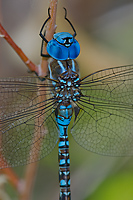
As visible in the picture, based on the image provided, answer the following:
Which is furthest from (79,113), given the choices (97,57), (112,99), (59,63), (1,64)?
(1,64)

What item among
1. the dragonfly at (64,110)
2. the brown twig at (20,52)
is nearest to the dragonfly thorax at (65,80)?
the dragonfly at (64,110)

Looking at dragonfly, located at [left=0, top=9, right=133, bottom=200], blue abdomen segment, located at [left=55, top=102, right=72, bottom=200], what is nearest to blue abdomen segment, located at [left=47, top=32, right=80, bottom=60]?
dragonfly, located at [left=0, top=9, right=133, bottom=200]

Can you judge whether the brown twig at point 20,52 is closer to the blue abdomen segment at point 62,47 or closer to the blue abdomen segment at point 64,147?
the blue abdomen segment at point 62,47

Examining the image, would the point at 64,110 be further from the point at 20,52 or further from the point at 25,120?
the point at 20,52

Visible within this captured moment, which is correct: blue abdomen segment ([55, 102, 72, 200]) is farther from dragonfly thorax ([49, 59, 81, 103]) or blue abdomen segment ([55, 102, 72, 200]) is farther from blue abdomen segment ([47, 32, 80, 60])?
blue abdomen segment ([47, 32, 80, 60])

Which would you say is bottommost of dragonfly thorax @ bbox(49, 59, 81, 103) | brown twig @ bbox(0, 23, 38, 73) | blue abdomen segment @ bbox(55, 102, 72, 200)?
blue abdomen segment @ bbox(55, 102, 72, 200)

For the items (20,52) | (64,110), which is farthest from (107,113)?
(20,52)
